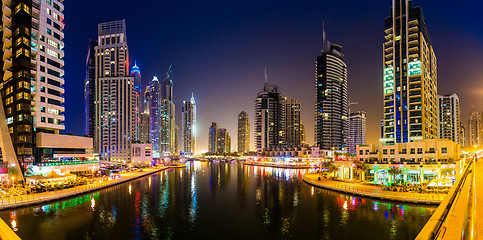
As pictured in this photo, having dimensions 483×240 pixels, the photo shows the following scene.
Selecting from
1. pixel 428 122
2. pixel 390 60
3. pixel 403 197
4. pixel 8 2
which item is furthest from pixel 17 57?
pixel 428 122

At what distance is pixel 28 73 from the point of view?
67.6m

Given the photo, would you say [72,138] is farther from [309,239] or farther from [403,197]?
[403,197]

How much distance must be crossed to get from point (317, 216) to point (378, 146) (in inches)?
1392

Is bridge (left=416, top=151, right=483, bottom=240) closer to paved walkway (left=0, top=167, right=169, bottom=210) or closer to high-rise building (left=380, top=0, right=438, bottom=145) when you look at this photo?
paved walkway (left=0, top=167, right=169, bottom=210)

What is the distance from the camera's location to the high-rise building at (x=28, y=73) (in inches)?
2635

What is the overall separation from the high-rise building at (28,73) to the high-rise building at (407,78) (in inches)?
3905

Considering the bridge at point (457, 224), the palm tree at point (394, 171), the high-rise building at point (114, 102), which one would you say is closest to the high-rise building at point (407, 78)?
the palm tree at point (394, 171)

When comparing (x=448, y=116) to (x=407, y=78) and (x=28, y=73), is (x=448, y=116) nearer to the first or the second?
(x=407, y=78)

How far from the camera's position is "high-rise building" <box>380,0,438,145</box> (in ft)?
289

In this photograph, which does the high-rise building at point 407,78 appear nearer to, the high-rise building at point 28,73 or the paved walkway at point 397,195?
the paved walkway at point 397,195

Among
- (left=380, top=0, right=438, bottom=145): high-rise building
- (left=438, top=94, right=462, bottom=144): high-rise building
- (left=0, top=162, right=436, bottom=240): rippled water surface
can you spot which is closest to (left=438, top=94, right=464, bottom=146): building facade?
(left=438, top=94, right=462, bottom=144): high-rise building

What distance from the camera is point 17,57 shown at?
225ft

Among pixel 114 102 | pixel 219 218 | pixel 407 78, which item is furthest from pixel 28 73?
pixel 407 78

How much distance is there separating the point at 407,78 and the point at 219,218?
258 ft
